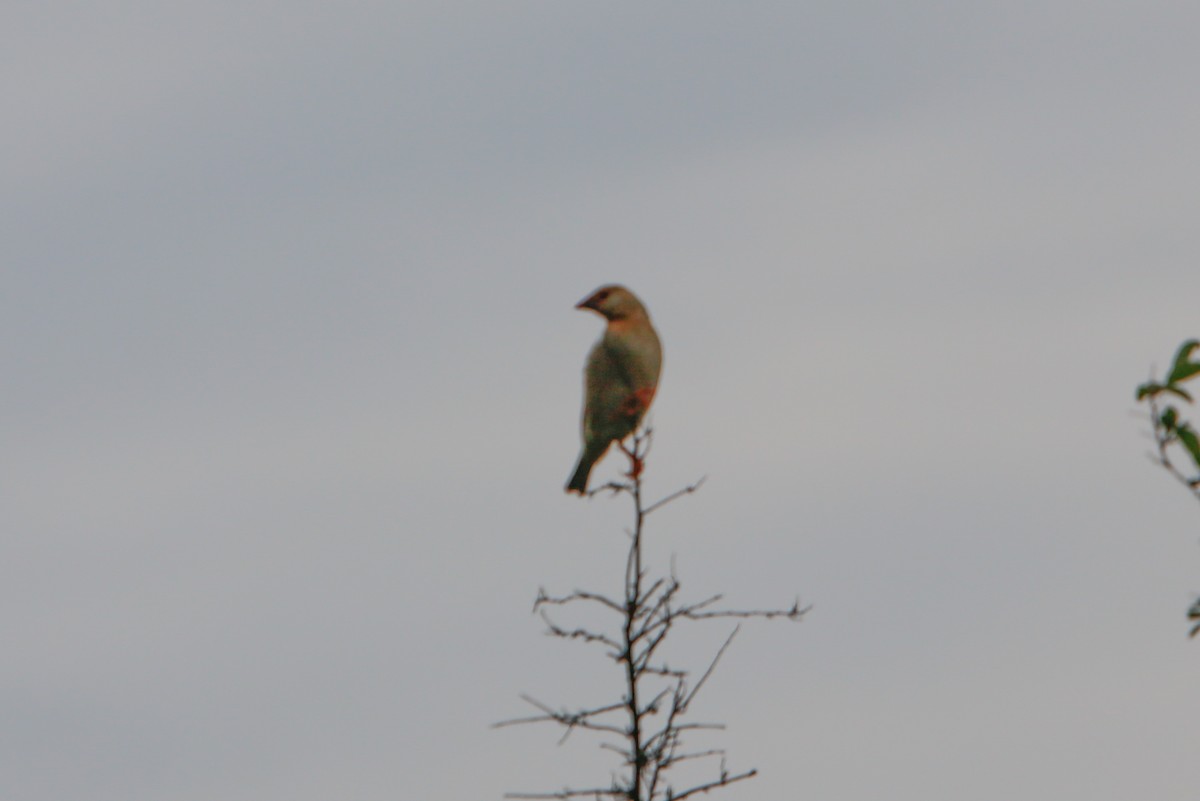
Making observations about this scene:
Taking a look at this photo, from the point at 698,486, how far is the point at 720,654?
551 mm

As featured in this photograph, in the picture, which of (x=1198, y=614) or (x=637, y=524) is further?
(x=637, y=524)

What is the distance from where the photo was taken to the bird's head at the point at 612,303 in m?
9.14

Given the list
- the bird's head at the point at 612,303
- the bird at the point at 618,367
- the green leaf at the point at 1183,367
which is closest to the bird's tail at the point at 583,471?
the bird at the point at 618,367

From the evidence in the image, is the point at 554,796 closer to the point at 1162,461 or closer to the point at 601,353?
the point at 1162,461

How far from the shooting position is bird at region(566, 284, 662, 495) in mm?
9047

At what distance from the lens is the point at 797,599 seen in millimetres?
5535

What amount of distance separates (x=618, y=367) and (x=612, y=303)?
0.36 meters

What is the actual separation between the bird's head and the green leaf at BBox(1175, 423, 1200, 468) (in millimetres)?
5726

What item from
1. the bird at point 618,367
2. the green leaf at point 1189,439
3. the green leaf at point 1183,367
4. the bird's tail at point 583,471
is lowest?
the green leaf at point 1189,439

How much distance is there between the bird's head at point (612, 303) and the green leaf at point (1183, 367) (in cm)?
557

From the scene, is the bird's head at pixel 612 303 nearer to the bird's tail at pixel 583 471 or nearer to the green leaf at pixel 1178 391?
the bird's tail at pixel 583 471

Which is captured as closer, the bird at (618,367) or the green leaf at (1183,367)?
the green leaf at (1183,367)

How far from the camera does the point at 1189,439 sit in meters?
3.51

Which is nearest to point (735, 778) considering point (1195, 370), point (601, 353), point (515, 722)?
point (515, 722)
